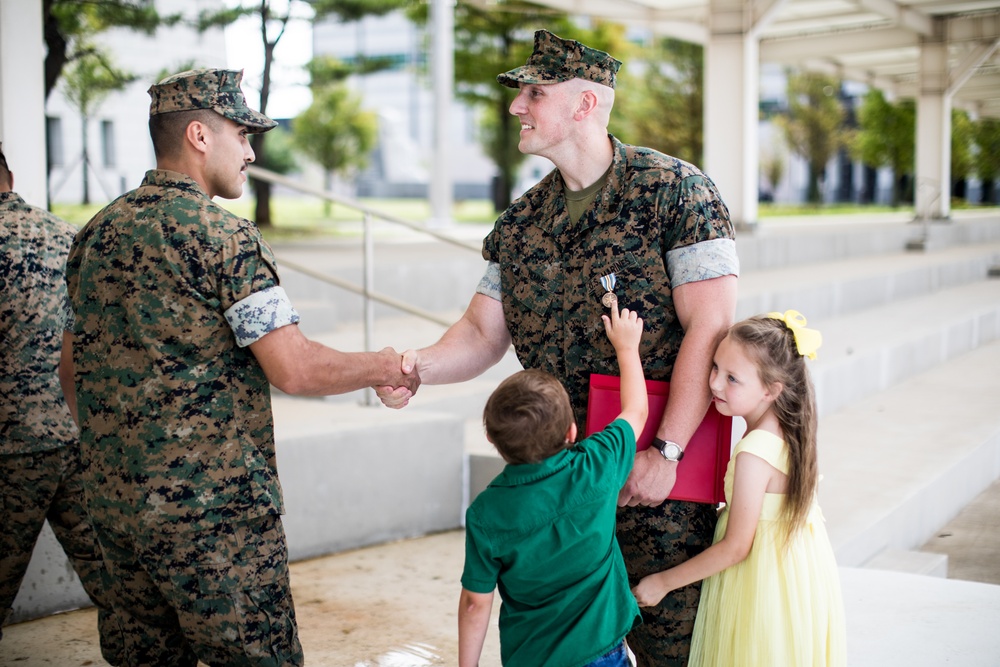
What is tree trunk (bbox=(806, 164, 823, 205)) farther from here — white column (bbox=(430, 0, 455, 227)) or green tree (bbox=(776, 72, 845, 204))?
white column (bbox=(430, 0, 455, 227))

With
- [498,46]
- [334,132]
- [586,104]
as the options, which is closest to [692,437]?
[586,104]

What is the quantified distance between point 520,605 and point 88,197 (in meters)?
7.65

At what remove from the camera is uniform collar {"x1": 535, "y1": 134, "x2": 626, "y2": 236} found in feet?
6.69

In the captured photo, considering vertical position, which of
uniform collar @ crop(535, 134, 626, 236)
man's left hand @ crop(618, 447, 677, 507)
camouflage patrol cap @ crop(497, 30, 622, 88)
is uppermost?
camouflage patrol cap @ crop(497, 30, 622, 88)

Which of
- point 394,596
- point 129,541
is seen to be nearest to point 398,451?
point 394,596

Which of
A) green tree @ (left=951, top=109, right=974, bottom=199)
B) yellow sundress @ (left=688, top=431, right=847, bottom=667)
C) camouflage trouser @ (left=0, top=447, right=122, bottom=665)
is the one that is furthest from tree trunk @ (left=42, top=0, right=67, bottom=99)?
green tree @ (left=951, top=109, right=974, bottom=199)

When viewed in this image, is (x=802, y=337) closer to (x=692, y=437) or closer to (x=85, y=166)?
(x=692, y=437)

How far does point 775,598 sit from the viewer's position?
1.98m

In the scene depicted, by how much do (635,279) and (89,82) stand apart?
6947 millimetres

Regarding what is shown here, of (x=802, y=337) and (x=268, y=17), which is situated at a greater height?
(x=268, y=17)

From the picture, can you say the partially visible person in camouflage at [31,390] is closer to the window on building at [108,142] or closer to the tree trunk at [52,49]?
the tree trunk at [52,49]

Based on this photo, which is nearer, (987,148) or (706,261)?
(706,261)

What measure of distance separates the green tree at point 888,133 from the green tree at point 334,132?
16.1m

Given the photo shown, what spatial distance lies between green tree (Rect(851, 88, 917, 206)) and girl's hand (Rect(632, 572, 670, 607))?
3209cm
